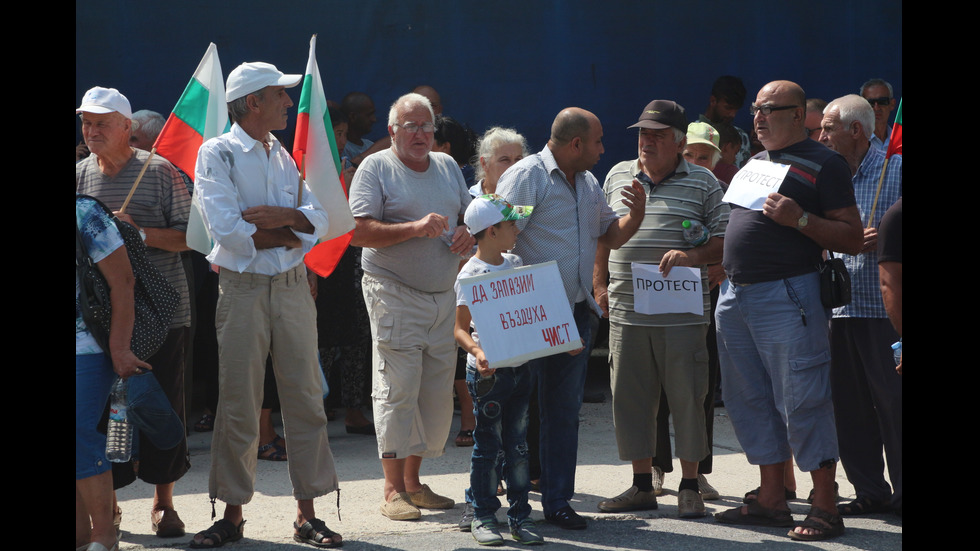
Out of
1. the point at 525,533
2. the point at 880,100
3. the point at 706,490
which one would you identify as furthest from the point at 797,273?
the point at 880,100

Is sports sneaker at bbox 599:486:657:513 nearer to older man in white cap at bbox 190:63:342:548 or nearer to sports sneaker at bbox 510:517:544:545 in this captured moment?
sports sneaker at bbox 510:517:544:545

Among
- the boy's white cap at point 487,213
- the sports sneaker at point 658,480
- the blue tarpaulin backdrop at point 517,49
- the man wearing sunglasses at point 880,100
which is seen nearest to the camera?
the boy's white cap at point 487,213

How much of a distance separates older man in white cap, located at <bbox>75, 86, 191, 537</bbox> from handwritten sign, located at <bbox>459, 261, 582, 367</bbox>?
4.95ft

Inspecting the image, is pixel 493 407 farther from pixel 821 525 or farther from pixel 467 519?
pixel 821 525

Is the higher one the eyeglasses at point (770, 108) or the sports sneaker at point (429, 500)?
the eyeglasses at point (770, 108)

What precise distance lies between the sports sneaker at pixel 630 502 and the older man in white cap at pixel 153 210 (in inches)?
81.9

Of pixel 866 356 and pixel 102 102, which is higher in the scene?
pixel 102 102

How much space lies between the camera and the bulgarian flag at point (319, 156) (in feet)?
16.8

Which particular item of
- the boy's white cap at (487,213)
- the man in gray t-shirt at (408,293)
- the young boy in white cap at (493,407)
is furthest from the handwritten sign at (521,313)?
the man in gray t-shirt at (408,293)

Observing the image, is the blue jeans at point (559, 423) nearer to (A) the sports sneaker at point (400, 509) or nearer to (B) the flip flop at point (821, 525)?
(A) the sports sneaker at point (400, 509)

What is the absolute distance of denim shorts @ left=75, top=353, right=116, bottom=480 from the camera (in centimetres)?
420

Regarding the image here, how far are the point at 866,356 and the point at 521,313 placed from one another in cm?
183

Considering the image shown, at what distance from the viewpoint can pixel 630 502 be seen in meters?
5.46

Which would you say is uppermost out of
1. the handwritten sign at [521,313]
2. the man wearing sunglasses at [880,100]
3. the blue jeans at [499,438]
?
the man wearing sunglasses at [880,100]
